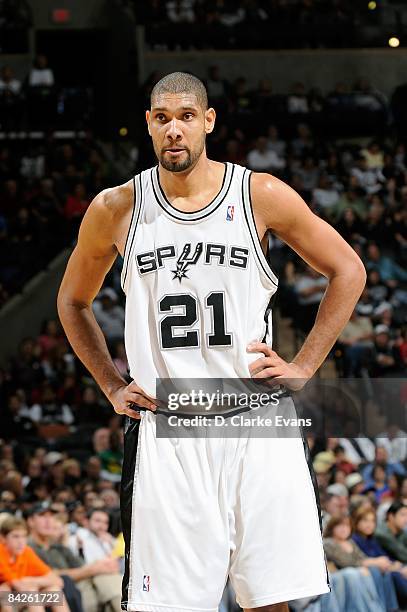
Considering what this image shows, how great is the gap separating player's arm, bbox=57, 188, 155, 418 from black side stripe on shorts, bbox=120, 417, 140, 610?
99 millimetres

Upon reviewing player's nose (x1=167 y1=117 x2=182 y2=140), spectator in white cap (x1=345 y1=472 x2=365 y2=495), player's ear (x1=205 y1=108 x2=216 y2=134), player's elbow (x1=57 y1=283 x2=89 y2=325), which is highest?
player's ear (x1=205 y1=108 x2=216 y2=134)

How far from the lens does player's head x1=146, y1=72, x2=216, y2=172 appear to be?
3.54 metres

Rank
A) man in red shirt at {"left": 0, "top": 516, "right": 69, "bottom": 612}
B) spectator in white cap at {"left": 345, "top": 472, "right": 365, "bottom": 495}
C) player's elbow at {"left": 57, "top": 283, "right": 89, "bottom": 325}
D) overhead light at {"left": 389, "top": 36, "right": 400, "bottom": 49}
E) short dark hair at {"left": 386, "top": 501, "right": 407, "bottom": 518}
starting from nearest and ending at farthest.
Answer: player's elbow at {"left": 57, "top": 283, "right": 89, "bottom": 325} < man in red shirt at {"left": 0, "top": 516, "right": 69, "bottom": 612} < short dark hair at {"left": 386, "top": 501, "right": 407, "bottom": 518} < spectator in white cap at {"left": 345, "top": 472, "right": 365, "bottom": 495} < overhead light at {"left": 389, "top": 36, "right": 400, "bottom": 49}

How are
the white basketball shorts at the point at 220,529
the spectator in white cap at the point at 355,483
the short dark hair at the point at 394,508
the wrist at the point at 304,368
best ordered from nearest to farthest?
the white basketball shorts at the point at 220,529 → the wrist at the point at 304,368 → the short dark hair at the point at 394,508 → the spectator in white cap at the point at 355,483

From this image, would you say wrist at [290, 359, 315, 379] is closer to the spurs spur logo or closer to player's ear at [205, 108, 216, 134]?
the spurs spur logo

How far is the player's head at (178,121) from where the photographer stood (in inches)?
139

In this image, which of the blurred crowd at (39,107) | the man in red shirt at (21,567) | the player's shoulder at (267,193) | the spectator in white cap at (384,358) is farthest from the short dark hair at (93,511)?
the blurred crowd at (39,107)

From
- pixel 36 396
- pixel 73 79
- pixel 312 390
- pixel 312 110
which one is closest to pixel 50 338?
pixel 36 396

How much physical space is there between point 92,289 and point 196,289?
522mm

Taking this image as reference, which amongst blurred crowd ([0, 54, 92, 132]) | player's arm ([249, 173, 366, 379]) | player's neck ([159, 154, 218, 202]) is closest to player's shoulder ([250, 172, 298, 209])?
player's arm ([249, 173, 366, 379])

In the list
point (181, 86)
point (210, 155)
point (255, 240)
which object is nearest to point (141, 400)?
point (255, 240)

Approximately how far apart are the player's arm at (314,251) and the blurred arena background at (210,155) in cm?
398

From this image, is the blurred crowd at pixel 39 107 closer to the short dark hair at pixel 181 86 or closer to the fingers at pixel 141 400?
the short dark hair at pixel 181 86

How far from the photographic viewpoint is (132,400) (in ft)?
11.9
